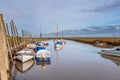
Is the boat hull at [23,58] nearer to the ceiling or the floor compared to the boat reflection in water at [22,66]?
nearer to the ceiling

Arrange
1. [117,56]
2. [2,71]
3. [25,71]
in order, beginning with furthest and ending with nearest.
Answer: [117,56] < [25,71] < [2,71]

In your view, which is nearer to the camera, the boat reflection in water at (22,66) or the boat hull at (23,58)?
the boat reflection in water at (22,66)

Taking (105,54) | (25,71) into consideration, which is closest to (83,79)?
(25,71)

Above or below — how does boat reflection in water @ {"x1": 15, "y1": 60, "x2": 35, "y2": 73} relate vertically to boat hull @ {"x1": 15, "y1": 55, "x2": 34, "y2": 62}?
below

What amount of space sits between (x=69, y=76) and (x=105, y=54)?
784 inches

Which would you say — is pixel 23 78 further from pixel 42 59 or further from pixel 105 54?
pixel 105 54

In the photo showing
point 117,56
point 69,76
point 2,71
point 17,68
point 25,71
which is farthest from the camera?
point 117,56

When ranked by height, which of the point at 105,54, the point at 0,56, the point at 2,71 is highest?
the point at 0,56

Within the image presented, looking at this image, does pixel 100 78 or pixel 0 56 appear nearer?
pixel 0 56

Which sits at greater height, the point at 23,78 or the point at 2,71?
the point at 2,71

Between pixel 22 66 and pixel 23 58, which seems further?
pixel 23 58

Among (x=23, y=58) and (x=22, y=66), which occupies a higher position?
(x=23, y=58)

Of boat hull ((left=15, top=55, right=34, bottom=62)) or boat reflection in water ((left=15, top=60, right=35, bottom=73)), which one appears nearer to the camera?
boat reflection in water ((left=15, top=60, right=35, bottom=73))

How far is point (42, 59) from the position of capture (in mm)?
27188
